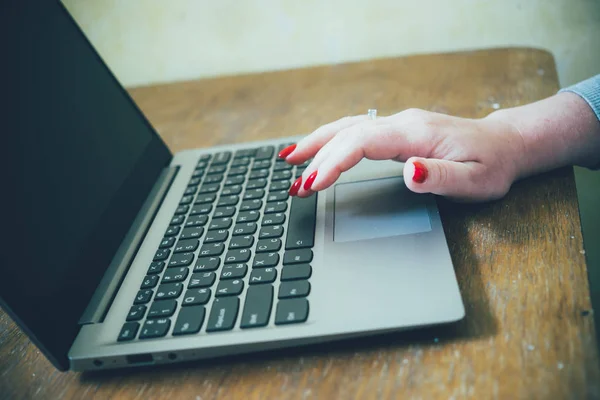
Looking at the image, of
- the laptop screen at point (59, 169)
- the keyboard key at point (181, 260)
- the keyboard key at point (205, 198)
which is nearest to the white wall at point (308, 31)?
the laptop screen at point (59, 169)

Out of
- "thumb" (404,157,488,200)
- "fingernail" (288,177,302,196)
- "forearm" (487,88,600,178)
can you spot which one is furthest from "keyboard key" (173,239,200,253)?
"forearm" (487,88,600,178)

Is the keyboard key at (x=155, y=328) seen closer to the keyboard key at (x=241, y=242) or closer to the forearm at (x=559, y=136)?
the keyboard key at (x=241, y=242)

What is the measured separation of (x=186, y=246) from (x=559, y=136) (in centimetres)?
37

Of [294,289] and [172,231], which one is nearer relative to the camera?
[294,289]

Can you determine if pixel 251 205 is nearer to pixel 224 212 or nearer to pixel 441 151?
pixel 224 212

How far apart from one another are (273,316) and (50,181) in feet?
0.82

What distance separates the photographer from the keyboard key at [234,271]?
1.36ft

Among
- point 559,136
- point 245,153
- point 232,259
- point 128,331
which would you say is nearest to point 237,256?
point 232,259

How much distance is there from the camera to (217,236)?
479 millimetres

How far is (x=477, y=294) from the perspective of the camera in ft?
1.25

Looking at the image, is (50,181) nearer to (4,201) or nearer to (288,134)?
(4,201)

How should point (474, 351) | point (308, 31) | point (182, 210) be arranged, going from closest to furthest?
1. point (474, 351)
2. point (182, 210)
3. point (308, 31)

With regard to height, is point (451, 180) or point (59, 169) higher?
point (59, 169)

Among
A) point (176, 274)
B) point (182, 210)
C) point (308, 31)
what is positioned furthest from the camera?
point (308, 31)
